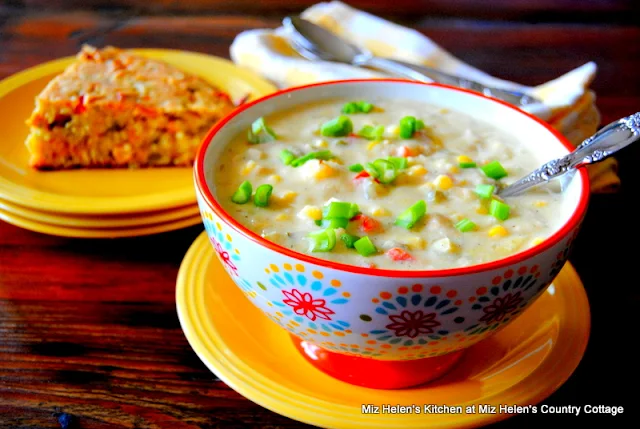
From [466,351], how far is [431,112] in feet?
1.85

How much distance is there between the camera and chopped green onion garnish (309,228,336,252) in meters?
1.18

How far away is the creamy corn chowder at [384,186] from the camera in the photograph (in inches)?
47.7

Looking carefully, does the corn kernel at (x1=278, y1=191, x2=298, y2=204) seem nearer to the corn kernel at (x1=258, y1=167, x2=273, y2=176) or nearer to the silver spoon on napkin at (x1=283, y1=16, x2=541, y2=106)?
the corn kernel at (x1=258, y1=167, x2=273, y2=176)

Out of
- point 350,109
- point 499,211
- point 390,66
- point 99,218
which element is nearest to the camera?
point 499,211

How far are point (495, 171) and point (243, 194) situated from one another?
50cm

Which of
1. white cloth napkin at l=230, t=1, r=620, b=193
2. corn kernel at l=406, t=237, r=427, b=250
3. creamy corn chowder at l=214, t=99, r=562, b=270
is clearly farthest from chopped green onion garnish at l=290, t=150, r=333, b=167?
white cloth napkin at l=230, t=1, r=620, b=193

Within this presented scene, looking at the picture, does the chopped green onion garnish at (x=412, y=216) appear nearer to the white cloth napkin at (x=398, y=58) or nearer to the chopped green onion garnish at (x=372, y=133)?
the chopped green onion garnish at (x=372, y=133)

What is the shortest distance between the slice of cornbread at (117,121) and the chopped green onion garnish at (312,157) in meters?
0.90

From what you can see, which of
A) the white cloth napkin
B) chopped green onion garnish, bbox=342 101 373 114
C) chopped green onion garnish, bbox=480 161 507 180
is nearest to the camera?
chopped green onion garnish, bbox=480 161 507 180

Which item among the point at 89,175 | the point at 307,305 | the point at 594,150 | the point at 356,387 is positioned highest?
the point at 594,150

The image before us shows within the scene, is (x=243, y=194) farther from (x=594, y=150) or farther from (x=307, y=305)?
(x=594, y=150)

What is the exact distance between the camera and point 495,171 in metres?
1.41

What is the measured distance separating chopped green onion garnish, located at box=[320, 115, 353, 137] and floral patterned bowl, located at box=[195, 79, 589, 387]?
0.33 metres

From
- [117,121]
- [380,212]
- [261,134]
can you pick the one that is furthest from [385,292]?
[117,121]
